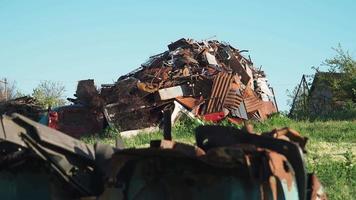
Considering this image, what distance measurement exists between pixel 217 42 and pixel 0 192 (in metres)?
21.3

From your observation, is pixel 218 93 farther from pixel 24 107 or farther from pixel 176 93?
pixel 24 107

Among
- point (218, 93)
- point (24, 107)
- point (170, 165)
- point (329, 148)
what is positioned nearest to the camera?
point (170, 165)

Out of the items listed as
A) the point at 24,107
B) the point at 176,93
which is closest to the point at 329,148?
the point at 176,93

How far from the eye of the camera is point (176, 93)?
63.2ft

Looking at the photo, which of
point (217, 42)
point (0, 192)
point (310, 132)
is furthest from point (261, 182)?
point (217, 42)

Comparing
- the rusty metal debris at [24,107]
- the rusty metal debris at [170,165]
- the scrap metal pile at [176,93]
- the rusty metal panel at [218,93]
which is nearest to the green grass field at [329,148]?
the scrap metal pile at [176,93]

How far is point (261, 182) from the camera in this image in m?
2.96

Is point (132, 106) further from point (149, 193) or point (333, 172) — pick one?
point (149, 193)

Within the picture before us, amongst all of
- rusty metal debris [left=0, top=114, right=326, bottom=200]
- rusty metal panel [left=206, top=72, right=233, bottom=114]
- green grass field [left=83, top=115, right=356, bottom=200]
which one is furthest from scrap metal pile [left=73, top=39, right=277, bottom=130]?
rusty metal debris [left=0, top=114, right=326, bottom=200]

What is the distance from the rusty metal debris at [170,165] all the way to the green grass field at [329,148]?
4377 mm

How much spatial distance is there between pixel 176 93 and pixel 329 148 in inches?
326

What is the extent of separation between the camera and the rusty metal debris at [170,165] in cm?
297

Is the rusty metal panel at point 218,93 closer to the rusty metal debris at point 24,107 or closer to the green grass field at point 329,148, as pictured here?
the green grass field at point 329,148

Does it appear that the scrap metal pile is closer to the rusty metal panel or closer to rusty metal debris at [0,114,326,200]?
the rusty metal panel
